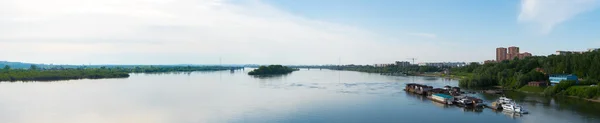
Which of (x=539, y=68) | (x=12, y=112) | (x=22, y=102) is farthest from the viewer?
(x=539, y=68)

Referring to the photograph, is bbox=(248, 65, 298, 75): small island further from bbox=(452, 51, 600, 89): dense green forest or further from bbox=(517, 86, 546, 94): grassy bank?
bbox=(517, 86, 546, 94): grassy bank

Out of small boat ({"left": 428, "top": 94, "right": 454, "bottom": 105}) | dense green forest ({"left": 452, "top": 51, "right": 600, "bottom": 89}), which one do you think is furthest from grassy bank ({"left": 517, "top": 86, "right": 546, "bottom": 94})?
small boat ({"left": 428, "top": 94, "right": 454, "bottom": 105})

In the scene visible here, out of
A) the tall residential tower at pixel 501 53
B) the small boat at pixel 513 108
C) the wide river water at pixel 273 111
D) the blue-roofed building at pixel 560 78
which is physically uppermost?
the tall residential tower at pixel 501 53

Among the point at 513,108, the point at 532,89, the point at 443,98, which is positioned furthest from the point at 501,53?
the point at 513,108

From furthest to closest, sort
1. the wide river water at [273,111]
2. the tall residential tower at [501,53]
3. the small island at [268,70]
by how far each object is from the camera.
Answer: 1. the tall residential tower at [501,53]
2. the small island at [268,70]
3. the wide river water at [273,111]

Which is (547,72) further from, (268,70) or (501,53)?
(501,53)

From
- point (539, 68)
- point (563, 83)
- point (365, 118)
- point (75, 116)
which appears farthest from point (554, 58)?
point (75, 116)

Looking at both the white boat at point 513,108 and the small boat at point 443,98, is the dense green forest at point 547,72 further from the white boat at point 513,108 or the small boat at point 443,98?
the white boat at point 513,108

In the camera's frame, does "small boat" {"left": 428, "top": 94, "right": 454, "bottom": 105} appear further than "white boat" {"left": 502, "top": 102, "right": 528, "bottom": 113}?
Yes

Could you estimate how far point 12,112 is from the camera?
11.3 metres

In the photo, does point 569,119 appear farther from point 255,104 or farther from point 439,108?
point 255,104

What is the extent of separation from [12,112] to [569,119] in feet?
41.7

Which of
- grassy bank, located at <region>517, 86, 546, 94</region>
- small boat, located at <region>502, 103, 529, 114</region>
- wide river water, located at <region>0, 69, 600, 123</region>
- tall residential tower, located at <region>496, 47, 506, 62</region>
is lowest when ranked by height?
wide river water, located at <region>0, 69, 600, 123</region>

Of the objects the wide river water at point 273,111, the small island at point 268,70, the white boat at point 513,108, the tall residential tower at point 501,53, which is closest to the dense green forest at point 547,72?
the wide river water at point 273,111
